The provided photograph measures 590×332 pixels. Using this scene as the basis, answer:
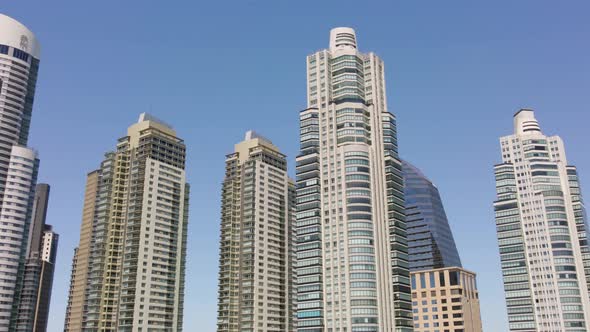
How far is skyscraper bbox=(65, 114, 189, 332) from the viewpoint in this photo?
179 meters

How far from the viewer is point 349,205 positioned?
160625mm

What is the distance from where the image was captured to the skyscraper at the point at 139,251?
17912 cm

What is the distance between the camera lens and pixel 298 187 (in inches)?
6865

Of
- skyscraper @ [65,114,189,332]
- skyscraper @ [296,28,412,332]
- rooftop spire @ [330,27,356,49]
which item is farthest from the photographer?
rooftop spire @ [330,27,356,49]

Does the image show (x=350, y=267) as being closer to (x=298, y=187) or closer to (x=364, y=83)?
(x=298, y=187)

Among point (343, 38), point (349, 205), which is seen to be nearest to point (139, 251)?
point (349, 205)

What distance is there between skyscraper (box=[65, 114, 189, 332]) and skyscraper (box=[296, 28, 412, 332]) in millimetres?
47791

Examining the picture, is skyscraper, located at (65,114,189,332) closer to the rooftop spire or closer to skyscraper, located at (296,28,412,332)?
skyscraper, located at (296,28,412,332)

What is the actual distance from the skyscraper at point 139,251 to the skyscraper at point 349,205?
47.8m

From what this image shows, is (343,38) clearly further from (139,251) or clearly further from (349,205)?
(139,251)

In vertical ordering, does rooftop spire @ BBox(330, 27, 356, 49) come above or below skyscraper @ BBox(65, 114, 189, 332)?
above

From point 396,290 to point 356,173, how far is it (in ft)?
111

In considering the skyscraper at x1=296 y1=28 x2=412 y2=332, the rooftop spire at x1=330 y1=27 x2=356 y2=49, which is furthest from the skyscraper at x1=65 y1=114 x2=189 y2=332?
the rooftop spire at x1=330 y1=27 x2=356 y2=49

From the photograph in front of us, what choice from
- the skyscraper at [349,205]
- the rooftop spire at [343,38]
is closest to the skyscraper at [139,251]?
the skyscraper at [349,205]
